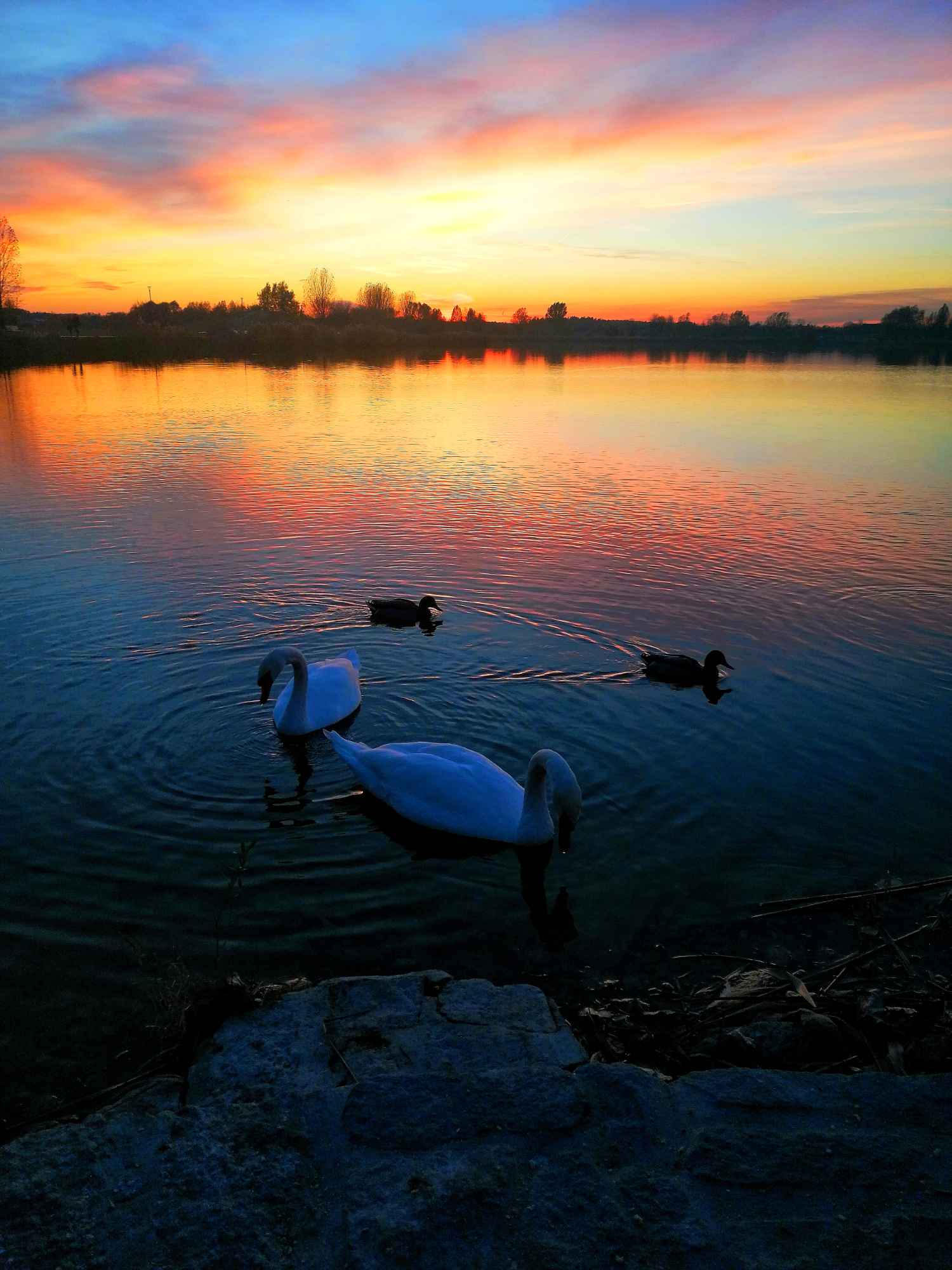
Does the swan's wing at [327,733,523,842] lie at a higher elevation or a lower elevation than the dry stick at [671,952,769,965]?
higher

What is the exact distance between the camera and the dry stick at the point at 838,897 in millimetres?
6312

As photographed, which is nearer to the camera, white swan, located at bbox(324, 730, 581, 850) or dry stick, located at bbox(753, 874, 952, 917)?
dry stick, located at bbox(753, 874, 952, 917)

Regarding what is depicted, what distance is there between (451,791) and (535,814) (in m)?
0.73

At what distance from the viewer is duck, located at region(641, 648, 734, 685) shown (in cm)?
1037

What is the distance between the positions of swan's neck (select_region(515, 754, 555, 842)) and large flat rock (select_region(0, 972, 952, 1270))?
2.70m

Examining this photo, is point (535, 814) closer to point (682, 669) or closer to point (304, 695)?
point (304, 695)

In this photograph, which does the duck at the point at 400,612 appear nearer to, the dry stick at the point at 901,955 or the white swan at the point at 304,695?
the white swan at the point at 304,695

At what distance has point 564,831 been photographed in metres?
7.00

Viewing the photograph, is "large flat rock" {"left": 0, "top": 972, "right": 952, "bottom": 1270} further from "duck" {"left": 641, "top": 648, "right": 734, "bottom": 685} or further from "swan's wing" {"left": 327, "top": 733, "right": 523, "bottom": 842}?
"duck" {"left": 641, "top": 648, "right": 734, "bottom": 685}

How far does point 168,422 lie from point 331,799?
27.1 metres

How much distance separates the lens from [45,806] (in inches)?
296

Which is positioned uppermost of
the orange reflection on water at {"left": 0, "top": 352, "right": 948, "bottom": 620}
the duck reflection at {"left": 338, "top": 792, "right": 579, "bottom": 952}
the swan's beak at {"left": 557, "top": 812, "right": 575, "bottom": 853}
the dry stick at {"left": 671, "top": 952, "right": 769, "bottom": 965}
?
the orange reflection on water at {"left": 0, "top": 352, "right": 948, "bottom": 620}

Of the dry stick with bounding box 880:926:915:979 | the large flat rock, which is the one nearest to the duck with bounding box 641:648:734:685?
the dry stick with bounding box 880:926:915:979

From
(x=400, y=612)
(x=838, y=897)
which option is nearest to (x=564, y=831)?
(x=838, y=897)
